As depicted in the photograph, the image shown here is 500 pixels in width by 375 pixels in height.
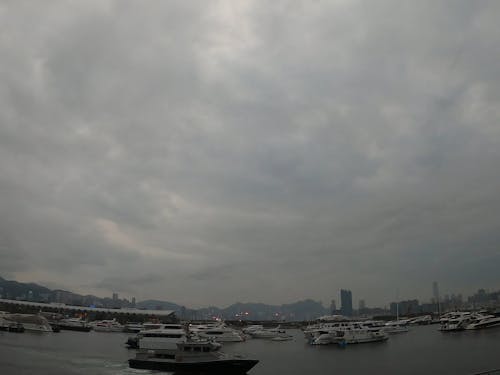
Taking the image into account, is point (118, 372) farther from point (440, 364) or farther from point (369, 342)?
point (369, 342)

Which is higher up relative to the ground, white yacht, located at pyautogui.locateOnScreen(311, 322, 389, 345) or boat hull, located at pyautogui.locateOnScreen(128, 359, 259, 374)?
boat hull, located at pyautogui.locateOnScreen(128, 359, 259, 374)

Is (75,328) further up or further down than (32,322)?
further down

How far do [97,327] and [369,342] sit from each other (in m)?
94.2

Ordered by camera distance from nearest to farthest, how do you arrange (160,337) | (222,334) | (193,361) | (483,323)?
(193,361) → (160,337) → (222,334) → (483,323)

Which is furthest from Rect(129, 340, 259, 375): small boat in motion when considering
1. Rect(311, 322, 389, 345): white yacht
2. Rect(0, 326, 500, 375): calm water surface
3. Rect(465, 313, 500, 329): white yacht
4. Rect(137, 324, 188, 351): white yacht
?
Rect(465, 313, 500, 329): white yacht

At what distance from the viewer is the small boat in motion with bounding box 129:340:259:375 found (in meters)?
40.3

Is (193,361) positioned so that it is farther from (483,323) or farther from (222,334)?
(483,323)

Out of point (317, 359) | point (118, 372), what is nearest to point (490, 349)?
point (317, 359)

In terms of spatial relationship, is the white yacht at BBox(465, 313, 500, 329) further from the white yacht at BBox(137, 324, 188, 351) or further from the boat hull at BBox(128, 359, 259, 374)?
the boat hull at BBox(128, 359, 259, 374)

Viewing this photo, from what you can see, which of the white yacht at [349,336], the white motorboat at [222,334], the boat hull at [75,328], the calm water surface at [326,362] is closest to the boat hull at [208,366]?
the calm water surface at [326,362]

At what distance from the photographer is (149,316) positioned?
7333 inches

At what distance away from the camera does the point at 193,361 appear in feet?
135

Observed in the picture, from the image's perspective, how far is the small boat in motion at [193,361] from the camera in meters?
40.3

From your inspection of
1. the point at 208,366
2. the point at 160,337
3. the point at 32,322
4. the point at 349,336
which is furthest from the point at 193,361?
the point at 32,322
